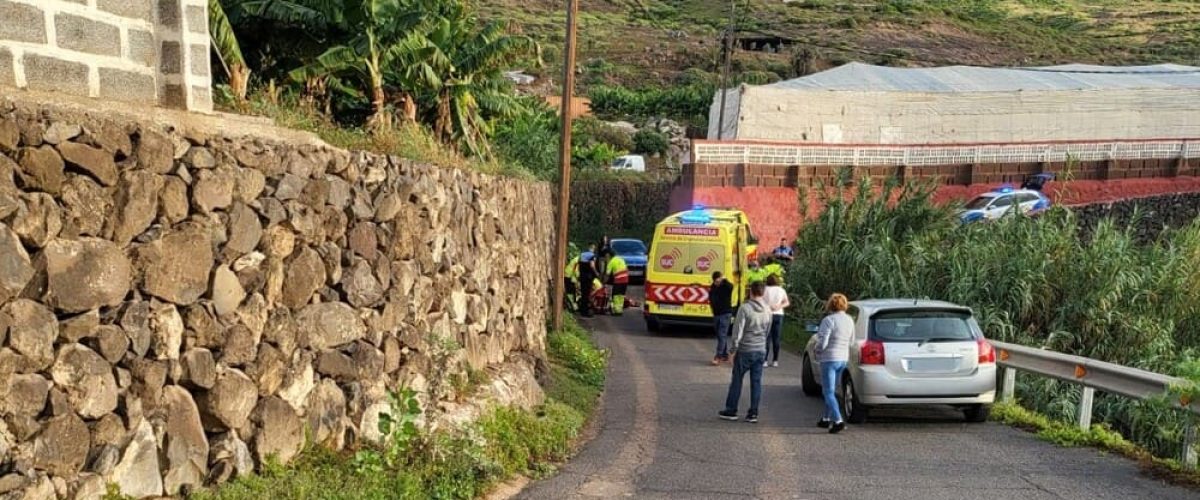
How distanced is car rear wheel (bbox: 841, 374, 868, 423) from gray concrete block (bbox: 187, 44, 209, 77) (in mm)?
8099

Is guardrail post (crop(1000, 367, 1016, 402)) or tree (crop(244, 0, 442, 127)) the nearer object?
guardrail post (crop(1000, 367, 1016, 402))

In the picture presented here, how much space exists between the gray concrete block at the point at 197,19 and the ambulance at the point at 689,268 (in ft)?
53.8

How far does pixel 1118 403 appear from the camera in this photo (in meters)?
16.3

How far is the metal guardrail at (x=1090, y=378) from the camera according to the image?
1061cm

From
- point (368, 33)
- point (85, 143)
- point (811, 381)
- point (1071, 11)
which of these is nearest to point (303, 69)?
point (368, 33)

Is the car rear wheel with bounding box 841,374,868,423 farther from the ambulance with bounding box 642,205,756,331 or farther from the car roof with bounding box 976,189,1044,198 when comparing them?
the car roof with bounding box 976,189,1044,198

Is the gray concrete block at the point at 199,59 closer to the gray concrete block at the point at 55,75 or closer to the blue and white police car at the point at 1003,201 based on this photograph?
the gray concrete block at the point at 55,75

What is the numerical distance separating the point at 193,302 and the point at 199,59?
2.73m

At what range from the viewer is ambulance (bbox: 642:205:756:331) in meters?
24.6

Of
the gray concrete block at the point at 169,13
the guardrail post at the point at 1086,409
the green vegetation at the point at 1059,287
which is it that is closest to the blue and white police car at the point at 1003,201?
the green vegetation at the point at 1059,287

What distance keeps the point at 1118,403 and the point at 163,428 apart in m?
14.0

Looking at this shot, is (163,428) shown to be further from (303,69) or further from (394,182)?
(303,69)

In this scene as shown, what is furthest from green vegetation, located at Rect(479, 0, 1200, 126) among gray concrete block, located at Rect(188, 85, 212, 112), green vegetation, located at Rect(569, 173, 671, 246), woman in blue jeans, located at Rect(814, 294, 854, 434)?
gray concrete block, located at Rect(188, 85, 212, 112)

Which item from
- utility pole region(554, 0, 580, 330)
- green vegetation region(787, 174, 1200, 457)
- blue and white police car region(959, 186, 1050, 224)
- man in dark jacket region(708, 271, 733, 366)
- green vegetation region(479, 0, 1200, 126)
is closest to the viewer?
green vegetation region(787, 174, 1200, 457)
